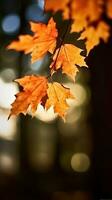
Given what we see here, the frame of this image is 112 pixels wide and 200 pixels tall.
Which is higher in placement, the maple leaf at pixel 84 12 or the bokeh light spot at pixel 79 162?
the bokeh light spot at pixel 79 162

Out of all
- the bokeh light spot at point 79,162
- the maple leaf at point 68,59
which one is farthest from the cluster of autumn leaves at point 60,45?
the bokeh light spot at point 79,162

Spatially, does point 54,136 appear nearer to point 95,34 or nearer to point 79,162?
point 79,162

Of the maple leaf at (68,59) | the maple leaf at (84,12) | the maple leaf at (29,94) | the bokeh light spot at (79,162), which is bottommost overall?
the maple leaf at (29,94)

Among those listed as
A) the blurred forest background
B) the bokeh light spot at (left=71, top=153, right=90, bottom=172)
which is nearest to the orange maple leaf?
the blurred forest background

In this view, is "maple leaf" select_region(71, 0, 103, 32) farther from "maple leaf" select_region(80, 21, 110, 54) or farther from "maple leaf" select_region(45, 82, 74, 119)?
"maple leaf" select_region(45, 82, 74, 119)

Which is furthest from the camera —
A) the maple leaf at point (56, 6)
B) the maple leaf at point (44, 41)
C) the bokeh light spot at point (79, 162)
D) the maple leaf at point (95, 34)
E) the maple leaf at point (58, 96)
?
the bokeh light spot at point (79, 162)

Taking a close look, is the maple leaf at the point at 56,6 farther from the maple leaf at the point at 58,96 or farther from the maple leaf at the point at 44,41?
the maple leaf at the point at 58,96

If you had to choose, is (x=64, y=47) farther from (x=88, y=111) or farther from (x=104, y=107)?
(x=88, y=111)

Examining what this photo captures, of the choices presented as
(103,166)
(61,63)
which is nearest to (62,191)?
(103,166)
